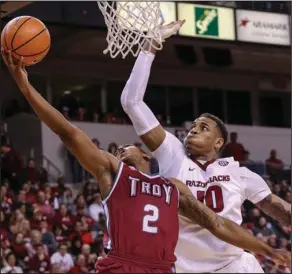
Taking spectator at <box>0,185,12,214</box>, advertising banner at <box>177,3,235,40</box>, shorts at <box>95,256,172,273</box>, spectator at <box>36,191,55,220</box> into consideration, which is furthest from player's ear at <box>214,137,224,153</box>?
advertising banner at <box>177,3,235,40</box>

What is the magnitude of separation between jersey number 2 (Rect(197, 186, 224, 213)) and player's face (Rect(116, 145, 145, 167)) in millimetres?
813

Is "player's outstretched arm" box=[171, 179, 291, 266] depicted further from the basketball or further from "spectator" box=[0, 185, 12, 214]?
"spectator" box=[0, 185, 12, 214]

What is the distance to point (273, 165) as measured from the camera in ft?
48.7

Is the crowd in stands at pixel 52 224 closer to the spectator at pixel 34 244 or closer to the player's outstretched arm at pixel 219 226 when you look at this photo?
→ the spectator at pixel 34 244

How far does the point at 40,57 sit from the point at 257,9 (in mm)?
11034

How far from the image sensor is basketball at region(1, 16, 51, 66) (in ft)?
12.3

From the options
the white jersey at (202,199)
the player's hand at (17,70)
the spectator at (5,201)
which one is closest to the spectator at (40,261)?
the spectator at (5,201)

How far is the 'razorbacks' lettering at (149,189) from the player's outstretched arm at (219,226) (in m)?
0.16

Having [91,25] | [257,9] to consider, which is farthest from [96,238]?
[257,9]

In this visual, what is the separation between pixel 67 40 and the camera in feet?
48.2

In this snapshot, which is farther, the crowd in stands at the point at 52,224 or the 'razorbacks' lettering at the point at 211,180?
the crowd in stands at the point at 52,224

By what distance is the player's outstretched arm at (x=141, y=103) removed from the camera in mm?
4293

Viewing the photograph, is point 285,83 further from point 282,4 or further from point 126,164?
point 126,164

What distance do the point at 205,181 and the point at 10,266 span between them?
5.29m
